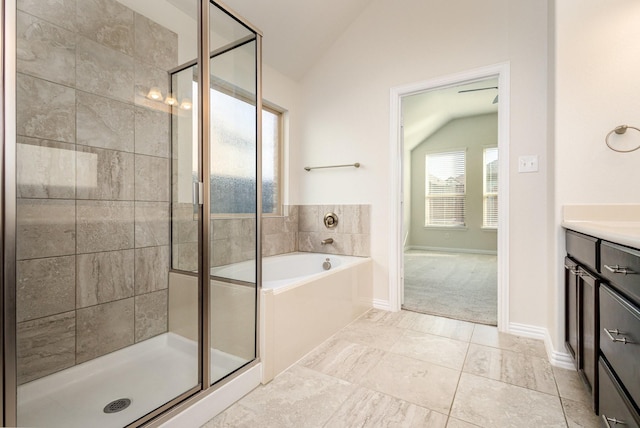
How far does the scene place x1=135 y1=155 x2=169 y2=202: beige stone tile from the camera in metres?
1.92

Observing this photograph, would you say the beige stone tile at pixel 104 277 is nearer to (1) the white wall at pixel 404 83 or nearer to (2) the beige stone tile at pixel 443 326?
(1) the white wall at pixel 404 83

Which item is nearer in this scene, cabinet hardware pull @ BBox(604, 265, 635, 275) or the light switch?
cabinet hardware pull @ BBox(604, 265, 635, 275)

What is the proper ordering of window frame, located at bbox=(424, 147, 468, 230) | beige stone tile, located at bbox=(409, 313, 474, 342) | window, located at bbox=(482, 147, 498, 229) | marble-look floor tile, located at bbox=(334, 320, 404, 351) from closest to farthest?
marble-look floor tile, located at bbox=(334, 320, 404, 351)
beige stone tile, located at bbox=(409, 313, 474, 342)
window, located at bbox=(482, 147, 498, 229)
window frame, located at bbox=(424, 147, 468, 230)

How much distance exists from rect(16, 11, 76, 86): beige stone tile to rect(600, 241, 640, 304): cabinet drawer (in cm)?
228

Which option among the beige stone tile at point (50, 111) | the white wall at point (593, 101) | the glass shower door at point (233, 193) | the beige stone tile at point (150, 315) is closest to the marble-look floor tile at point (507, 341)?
the white wall at point (593, 101)

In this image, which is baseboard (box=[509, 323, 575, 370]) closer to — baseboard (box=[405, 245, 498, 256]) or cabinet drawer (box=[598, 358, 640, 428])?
cabinet drawer (box=[598, 358, 640, 428])

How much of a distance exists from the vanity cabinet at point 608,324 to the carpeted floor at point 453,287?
1.16m

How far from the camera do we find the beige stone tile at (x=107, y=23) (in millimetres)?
1655

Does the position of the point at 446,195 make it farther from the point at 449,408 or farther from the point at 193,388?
the point at 193,388

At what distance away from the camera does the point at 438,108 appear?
5398mm

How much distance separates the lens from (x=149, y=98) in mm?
1953

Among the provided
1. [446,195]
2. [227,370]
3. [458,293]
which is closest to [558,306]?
[458,293]

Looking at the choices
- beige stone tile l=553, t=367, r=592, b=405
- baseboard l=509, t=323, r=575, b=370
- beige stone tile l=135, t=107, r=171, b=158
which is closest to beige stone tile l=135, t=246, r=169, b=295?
beige stone tile l=135, t=107, r=171, b=158

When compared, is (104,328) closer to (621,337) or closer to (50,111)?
(50,111)
